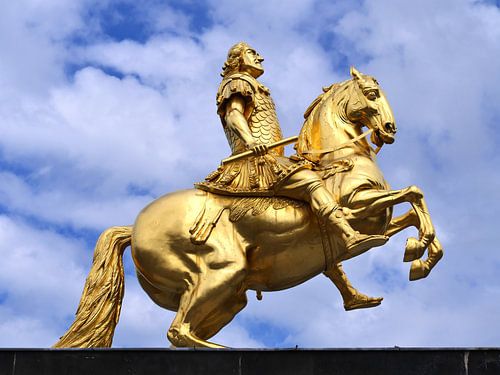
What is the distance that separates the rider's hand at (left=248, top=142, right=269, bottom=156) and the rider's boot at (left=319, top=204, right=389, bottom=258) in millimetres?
907

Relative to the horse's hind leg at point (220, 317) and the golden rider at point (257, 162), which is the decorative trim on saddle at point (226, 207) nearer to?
the golden rider at point (257, 162)

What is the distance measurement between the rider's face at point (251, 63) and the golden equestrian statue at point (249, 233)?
73 cm

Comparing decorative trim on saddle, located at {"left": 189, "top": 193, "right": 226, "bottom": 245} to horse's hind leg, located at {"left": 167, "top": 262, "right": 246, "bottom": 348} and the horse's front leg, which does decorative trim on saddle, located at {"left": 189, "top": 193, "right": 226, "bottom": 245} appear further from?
the horse's front leg

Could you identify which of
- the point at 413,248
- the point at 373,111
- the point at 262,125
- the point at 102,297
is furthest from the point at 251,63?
the point at 102,297

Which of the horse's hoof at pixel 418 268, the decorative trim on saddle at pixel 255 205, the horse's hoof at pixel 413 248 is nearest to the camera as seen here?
the horse's hoof at pixel 413 248

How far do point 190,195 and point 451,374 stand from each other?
3.06 meters

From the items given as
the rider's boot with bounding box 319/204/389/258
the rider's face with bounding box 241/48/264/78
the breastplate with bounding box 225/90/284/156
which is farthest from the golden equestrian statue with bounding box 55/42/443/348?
the rider's face with bounding box 241/48/264/78

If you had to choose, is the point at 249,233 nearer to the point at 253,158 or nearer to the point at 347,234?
the point at 253,158

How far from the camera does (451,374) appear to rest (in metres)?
7.86

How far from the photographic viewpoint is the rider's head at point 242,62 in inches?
405

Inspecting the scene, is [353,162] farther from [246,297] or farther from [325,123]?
[246,297]

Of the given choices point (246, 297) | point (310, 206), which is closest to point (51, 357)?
point (246, 297)

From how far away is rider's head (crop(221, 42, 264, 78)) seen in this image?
10297mm

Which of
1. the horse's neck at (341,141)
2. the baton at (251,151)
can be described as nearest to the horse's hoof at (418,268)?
the horse's neck at (341,141)
